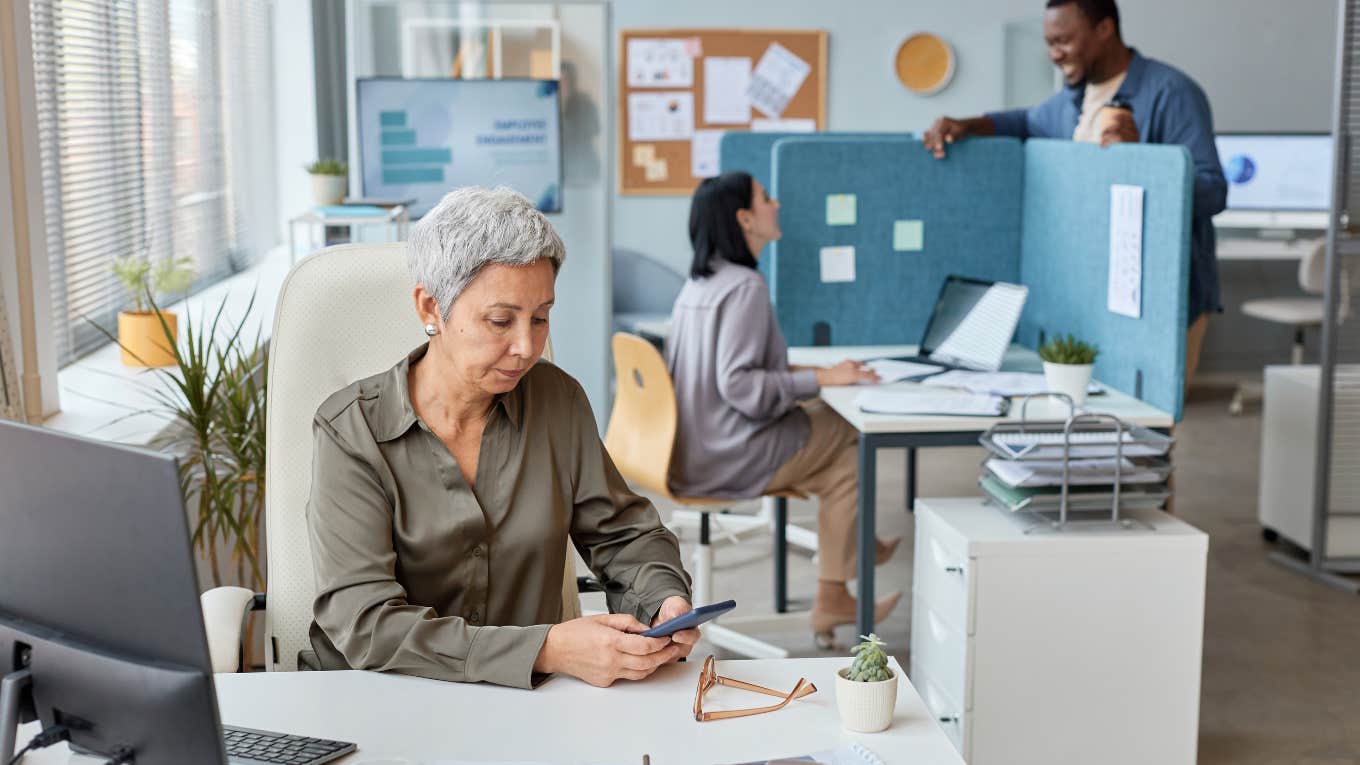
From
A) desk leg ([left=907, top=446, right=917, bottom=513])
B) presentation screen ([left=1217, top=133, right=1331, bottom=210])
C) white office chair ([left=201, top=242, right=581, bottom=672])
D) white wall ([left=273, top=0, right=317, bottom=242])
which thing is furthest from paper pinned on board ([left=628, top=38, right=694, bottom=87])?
white office chair ([left=201, top=242, right=581, bottom=672])

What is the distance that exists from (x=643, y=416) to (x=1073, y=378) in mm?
1017

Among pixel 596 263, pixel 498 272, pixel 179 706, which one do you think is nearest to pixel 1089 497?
pixel 498 272

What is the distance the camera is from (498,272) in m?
1.61

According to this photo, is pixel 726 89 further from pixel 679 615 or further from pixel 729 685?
pixel 729 685

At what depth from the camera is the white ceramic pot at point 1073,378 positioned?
9.71 feet

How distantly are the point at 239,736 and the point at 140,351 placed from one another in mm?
2122

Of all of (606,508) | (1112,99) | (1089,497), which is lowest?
(1089,497)

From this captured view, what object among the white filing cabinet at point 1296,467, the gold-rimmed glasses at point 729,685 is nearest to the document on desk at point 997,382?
the white filing cabinet at point 1296,467

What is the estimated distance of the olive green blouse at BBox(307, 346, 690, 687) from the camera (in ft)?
5.06

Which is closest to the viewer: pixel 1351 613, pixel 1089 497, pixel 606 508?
pixel 606 508

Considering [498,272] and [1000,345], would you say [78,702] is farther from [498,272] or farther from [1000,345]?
[1000,345]

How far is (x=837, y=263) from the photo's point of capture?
3.76 metres

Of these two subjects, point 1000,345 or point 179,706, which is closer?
point 179,706

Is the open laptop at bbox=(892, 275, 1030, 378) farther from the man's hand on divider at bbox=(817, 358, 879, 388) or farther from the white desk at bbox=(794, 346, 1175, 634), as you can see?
the white desk at bbox=(794, 346, 1175, 634)
